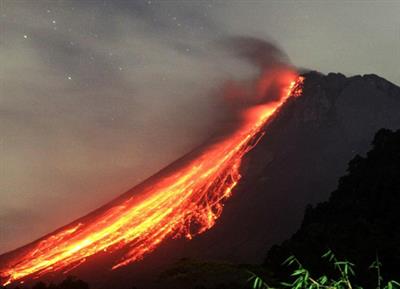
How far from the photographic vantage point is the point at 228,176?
3917 inches

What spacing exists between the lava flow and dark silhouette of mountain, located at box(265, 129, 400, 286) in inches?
1431

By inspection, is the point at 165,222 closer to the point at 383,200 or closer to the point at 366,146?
the point at 366,146

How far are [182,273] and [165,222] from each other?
4649 centimetres

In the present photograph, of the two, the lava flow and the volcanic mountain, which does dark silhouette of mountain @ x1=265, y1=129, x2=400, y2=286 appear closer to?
the volcanic mountain

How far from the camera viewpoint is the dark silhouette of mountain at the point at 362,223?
29.1 meters

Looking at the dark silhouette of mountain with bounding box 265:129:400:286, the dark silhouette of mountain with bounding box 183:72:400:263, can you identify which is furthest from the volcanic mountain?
the dark silhouette of mountain with bounding box 265:129:400:286

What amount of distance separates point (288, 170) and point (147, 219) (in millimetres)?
26226

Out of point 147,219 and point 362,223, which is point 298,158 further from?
point 362,223

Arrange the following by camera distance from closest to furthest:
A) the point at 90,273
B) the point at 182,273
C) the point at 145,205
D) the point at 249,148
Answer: the point at 182,273
the point at 90,273
the point at 145,205
the point at 249,148

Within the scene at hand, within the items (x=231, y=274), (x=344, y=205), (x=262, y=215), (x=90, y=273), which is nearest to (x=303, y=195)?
(x=262, y=215)

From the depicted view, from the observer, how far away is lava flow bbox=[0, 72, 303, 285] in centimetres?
7969

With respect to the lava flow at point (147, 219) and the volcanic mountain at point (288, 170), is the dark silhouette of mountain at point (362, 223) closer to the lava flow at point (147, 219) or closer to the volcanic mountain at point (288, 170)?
the volcanic mountain at point (288, 170)

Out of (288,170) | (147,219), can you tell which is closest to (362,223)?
(147,219)

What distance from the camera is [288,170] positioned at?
100 m
